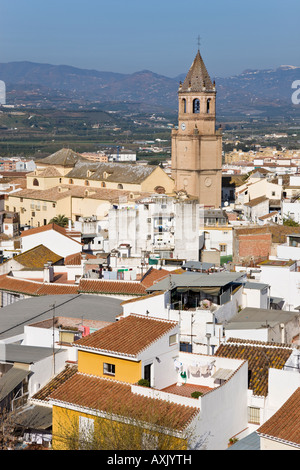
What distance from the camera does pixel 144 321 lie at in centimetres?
996

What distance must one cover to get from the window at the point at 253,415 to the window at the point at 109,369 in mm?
1625

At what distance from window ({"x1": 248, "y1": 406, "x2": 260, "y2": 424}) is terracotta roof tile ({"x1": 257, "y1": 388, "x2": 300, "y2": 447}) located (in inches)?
39.5

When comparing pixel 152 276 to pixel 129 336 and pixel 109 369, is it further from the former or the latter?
pixel 109 369

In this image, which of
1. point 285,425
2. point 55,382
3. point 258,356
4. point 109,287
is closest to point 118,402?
point 285,425

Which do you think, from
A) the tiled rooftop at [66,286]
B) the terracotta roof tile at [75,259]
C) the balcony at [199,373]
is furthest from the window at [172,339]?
the terracotta roof tile at [75,259]

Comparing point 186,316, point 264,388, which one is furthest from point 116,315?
point 264,388

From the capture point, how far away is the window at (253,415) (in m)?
9.07

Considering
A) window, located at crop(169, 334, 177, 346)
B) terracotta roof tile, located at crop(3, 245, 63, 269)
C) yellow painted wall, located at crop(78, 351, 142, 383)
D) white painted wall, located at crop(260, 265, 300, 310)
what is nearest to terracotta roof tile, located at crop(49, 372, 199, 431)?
yellow painted wall, located at crop(78, 351, 142, 383)

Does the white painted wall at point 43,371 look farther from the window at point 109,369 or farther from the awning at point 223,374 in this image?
the awning at point 223,374

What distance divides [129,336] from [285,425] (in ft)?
7.96

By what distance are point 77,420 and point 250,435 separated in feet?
6.14
